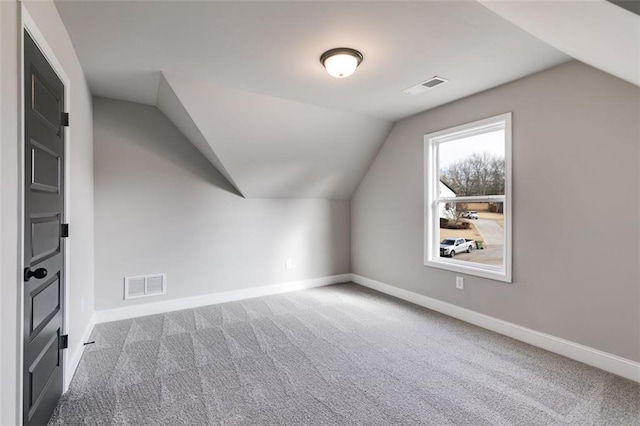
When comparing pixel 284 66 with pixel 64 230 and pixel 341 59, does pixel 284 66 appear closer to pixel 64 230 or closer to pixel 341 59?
pixel 341 59

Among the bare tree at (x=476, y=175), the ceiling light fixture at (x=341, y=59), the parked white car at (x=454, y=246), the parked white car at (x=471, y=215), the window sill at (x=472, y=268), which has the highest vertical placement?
the ceiling light fixture at (x=341, y=59)

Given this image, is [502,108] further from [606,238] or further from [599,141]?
[606,238]

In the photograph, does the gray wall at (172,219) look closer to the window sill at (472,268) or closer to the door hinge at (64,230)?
the door hinge at (64,230)

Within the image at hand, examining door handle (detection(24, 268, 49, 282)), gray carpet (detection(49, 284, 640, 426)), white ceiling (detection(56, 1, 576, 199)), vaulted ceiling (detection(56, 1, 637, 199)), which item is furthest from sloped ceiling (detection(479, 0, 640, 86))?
door handle (detection(24, 268, 49, 282))

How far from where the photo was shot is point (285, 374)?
2.24 metres

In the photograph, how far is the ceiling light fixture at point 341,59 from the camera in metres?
2.26

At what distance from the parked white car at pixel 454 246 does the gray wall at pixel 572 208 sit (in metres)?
0.29

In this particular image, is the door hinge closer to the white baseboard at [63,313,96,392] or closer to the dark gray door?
the dark gray door

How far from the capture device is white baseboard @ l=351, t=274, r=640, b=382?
7.23ft

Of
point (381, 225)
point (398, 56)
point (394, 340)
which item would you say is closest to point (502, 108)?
point (398, 56)

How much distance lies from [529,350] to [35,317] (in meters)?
3.38

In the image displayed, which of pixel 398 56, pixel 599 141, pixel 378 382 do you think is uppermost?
pixel 398 56

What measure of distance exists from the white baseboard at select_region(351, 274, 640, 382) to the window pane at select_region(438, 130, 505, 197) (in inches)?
49.3

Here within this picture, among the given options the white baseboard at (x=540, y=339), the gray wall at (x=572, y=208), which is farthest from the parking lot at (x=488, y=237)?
the white baseboard at (x=540, y=339)
